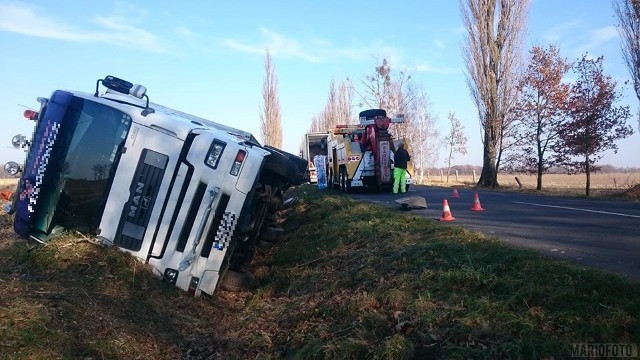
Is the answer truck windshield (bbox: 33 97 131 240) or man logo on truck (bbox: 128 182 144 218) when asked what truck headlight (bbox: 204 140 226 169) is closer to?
man logo on truck (bbox: 128 182 144 218)

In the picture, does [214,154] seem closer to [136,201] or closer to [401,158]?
[136,201]

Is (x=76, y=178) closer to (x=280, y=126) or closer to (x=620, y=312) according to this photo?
(x=620, y=312)

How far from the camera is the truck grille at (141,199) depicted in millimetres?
6195

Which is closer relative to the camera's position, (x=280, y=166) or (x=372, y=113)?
(x=280, y=166)

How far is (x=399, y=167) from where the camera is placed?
15.3 meters

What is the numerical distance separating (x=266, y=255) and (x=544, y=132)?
2005cm

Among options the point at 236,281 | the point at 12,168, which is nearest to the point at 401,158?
the point at 236,281

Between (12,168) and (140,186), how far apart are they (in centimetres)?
170

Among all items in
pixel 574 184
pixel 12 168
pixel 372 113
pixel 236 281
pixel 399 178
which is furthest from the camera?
pixel 574 184

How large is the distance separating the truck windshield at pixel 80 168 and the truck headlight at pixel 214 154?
Answer: 1.06 meters

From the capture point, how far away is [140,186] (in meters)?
6.21

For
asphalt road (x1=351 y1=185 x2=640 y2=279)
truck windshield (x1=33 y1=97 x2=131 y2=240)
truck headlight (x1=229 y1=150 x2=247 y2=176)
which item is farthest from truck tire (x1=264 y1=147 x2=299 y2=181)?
asphalt road (x1=351 y1=185 x2=640 y2=279)

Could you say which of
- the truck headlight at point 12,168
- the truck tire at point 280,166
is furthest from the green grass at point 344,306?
the truck tire at point 280,166

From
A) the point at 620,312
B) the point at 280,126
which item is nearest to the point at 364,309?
the point at 620,312
